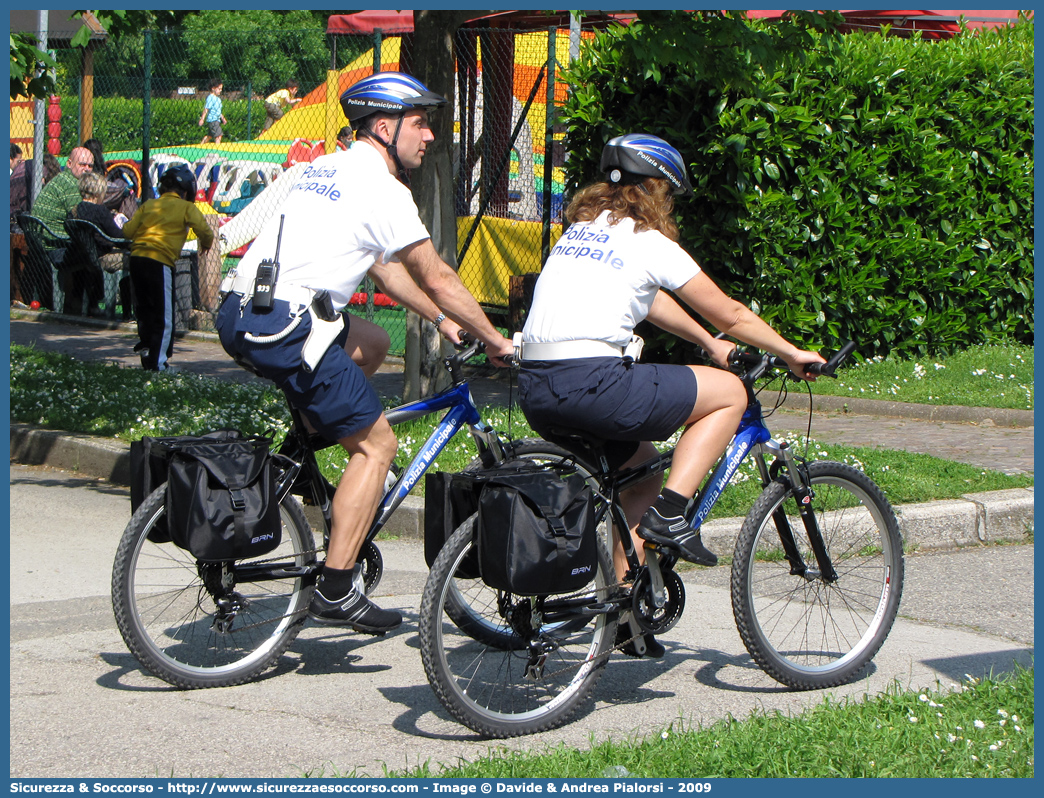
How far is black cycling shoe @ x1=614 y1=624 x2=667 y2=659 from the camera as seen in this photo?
4203 mm

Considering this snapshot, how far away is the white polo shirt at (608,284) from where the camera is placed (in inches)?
157

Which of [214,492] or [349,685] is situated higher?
[214,492]

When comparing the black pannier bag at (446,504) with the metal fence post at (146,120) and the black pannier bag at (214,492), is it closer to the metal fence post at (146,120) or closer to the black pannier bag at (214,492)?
the black pannier bag at (214,492)

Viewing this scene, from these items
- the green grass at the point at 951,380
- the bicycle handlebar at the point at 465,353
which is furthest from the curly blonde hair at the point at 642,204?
the green grass at the point at 951,380

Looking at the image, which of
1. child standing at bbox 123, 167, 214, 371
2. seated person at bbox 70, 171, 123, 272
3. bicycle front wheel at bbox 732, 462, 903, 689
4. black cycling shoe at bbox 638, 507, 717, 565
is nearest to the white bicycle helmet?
black cycling shoe at bbox 638, 507, 717, 565

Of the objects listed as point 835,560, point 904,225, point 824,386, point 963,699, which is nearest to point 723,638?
point 835,560

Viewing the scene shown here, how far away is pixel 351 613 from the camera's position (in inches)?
168

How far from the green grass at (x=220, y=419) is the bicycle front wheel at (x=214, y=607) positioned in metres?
0.81

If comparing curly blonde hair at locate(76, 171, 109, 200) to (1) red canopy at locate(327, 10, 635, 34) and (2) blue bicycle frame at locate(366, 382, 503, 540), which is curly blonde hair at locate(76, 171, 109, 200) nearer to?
(1) red canopy at locate(327, 10, 635, 34)

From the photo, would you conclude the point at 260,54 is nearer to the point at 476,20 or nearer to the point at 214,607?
the point at 476,20

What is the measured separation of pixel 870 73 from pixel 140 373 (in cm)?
655

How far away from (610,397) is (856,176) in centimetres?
768

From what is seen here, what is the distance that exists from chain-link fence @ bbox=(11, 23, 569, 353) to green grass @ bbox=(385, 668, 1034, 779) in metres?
4.15

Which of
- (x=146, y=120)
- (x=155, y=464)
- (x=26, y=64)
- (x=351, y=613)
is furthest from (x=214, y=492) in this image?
(x=146, y=120)
